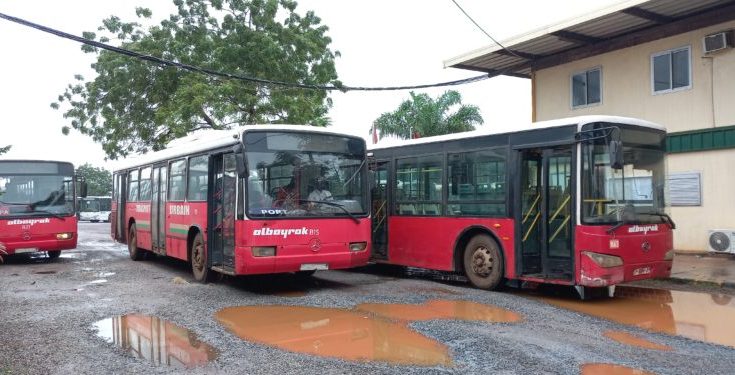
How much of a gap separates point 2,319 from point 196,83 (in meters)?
14.8

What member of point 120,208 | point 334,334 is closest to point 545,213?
point 334,334

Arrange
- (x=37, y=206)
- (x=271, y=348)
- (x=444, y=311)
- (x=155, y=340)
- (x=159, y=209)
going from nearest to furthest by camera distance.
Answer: (x=271, y=348) < (x=155, y=340) < (x=444, y=311) < (x=159, y=209) < (x=37, y=206)

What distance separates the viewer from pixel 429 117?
104 feet

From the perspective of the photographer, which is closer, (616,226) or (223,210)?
(616,226)

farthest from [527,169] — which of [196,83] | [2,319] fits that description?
[196,83]

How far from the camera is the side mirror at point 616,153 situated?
7.93m

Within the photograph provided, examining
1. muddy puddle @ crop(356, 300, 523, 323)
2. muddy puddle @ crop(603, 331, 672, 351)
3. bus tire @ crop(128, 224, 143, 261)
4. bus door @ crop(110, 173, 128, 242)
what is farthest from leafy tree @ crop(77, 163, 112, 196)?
muddy puddle @ crop(603, 331, 672, 351)

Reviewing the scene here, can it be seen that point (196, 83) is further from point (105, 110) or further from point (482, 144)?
point (482, 144)

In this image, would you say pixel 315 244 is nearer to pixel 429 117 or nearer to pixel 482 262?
pixel 482 262

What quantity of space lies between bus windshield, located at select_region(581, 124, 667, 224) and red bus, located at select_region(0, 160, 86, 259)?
1266cm

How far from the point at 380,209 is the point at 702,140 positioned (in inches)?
305

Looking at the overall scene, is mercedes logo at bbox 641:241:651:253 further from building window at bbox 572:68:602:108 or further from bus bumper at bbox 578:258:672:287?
building window at bbox 572:68:602:108

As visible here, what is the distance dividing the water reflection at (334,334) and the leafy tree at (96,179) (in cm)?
8122

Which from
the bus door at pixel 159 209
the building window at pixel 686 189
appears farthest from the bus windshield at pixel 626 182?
the bus door at pixel 159 209
